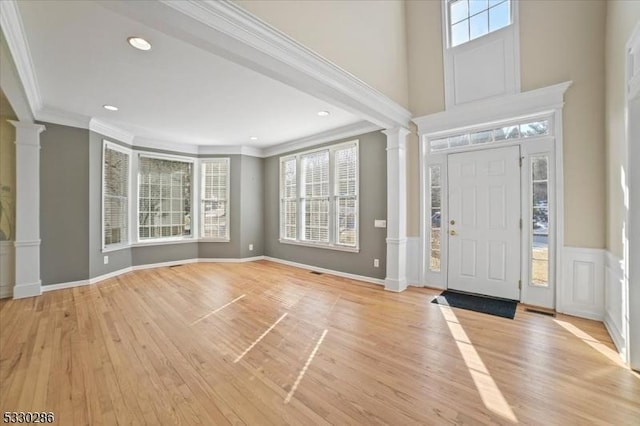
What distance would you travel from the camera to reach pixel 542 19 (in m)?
3.28

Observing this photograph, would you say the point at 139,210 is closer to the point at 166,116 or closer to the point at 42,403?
the point at 166,116

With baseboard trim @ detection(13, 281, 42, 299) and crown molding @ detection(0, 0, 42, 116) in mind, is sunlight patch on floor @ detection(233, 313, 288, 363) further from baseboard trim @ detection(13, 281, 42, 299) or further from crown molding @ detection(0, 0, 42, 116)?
baseboard trim @ detection(13, 281, 42, 299)

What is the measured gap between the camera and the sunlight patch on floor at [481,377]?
5.62ft

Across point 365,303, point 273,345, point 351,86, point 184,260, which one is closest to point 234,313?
point 273,345

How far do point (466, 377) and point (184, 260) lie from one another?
5957mm

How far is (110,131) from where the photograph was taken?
4906 mm

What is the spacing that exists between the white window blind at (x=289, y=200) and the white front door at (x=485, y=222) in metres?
3.19

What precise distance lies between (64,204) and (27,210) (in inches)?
16.5

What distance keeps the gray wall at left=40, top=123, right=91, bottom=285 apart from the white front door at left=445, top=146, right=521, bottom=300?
19.0 ft

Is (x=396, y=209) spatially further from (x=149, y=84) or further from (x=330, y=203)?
(x=149, y=84)

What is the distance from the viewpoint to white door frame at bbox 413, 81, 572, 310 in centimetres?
321

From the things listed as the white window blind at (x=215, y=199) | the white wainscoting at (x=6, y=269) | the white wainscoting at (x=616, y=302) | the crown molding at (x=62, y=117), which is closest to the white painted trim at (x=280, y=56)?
the white wainscoting at (x=616, y=302)

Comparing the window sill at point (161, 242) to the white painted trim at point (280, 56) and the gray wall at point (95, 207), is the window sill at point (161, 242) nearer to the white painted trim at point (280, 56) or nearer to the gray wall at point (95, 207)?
the gray wall at point (95, 207)

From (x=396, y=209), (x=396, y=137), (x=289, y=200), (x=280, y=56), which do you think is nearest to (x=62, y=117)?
(x=289, y=200)
